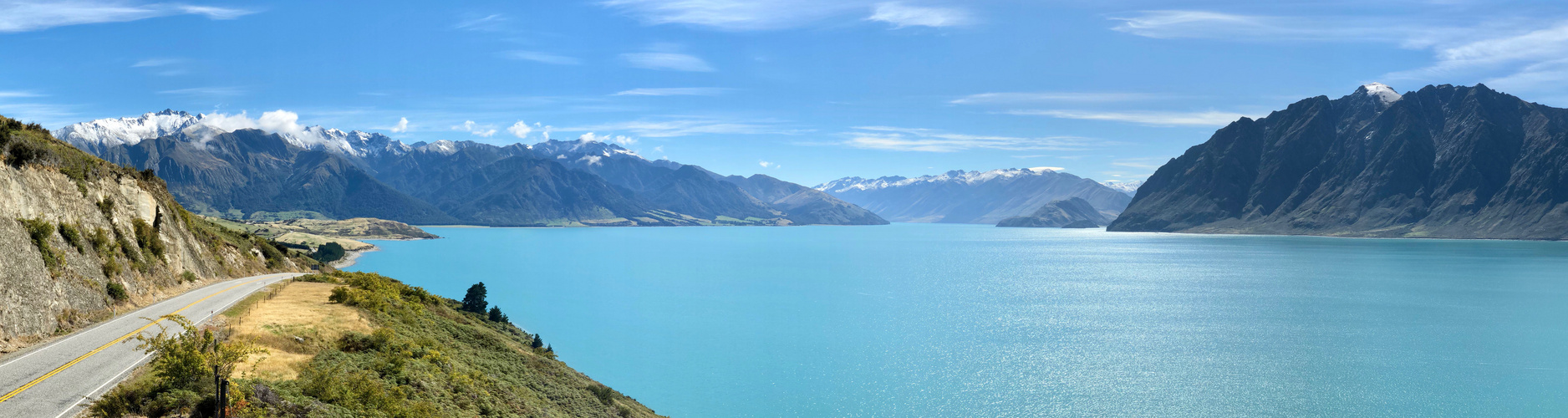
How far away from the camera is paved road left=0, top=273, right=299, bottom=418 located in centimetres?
2238

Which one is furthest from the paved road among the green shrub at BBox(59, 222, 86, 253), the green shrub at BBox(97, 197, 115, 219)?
the green shrub at BBox(97, 197, 115, 219)

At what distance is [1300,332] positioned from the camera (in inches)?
3393

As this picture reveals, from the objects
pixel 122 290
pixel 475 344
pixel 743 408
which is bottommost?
pixel 743 408

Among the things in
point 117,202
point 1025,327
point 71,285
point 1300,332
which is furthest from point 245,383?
point 1300,332

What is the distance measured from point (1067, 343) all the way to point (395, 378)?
66.7 m

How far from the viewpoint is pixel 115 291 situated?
41.1 m

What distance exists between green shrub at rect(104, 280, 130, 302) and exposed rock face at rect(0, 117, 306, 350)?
0.76ft

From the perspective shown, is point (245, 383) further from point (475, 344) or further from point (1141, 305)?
point (1141, 305)

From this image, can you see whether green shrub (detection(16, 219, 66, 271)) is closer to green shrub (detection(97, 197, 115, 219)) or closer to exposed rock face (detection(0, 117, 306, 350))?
exposed rock face (detection(0, 117, 306, 350))

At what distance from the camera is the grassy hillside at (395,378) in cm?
2250

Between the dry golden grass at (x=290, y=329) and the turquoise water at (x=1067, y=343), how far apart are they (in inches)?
988

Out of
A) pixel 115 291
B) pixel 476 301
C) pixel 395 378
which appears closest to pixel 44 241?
pixel 115 291

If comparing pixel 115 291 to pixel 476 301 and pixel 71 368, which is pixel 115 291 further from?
pixel 476 301

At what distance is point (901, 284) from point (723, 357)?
75387mm
